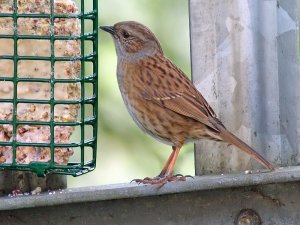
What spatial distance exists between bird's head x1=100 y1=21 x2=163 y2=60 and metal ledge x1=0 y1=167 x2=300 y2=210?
5.05ft

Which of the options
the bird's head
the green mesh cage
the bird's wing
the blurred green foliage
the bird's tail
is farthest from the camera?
the blurred green foliage

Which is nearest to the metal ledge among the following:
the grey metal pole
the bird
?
the grey metal pole

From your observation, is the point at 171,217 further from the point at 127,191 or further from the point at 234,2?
the point at 234,2

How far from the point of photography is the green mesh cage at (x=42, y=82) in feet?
20.7

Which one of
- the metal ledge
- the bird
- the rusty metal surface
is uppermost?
the bird

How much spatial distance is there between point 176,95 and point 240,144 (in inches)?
34.6

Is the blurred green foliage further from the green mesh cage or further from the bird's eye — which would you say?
the green mesh cage

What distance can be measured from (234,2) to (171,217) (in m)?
1.25

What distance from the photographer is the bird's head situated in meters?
7.23

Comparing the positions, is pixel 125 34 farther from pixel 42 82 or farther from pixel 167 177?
pixel 167 177

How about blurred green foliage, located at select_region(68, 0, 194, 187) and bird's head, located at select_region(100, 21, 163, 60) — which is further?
blurred green foliage, located at select_region(68, 0, 194, 187)

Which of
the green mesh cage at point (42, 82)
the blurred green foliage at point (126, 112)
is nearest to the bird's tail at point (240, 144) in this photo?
the green mesh cage at point (42, 82)

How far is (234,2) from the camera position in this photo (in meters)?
6.34

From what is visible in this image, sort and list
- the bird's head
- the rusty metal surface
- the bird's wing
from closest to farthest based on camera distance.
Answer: the rusty metal surface, the bird's wing, the bird's head
